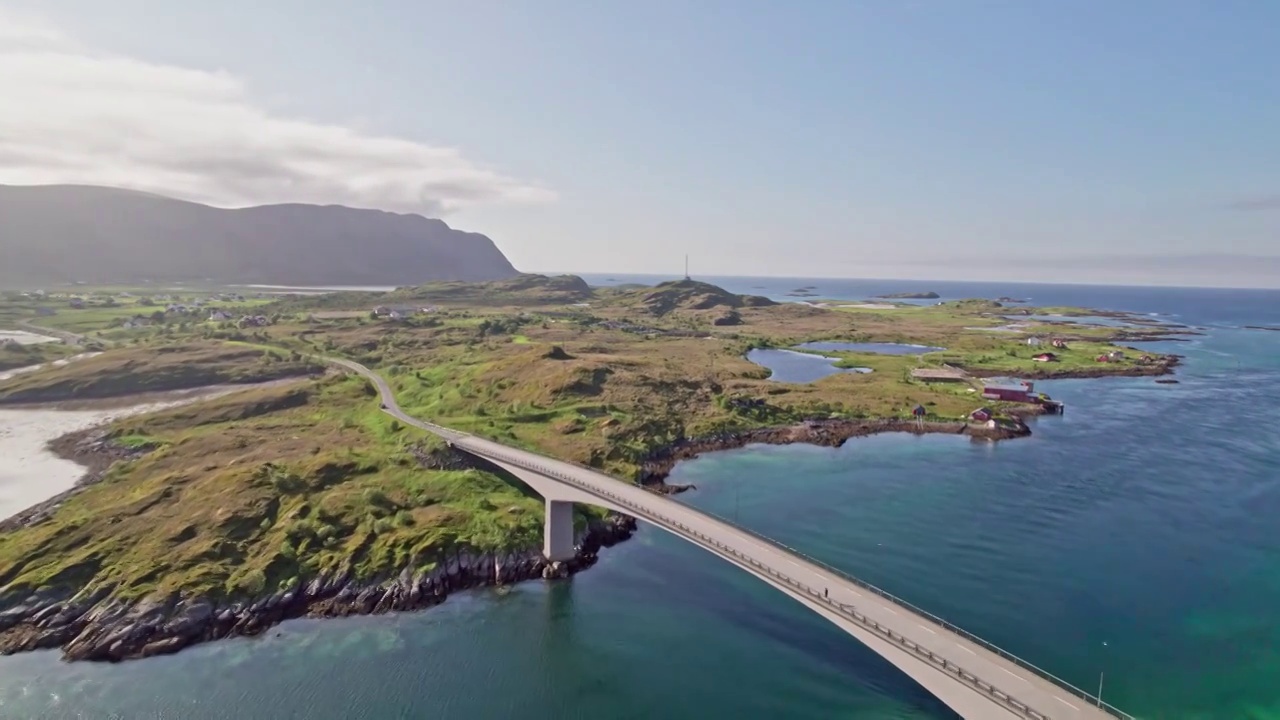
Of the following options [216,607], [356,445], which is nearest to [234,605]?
[216,607]

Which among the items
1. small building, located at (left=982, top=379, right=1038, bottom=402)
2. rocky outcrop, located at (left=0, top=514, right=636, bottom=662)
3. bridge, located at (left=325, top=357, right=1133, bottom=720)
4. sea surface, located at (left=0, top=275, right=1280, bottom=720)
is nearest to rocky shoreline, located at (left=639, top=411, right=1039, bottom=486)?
sea surface, located at (left=0, top=275, right=1280, bottom=720)

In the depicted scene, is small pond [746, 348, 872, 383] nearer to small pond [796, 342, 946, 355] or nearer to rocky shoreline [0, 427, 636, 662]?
small pond [796, 342, 946, 355]

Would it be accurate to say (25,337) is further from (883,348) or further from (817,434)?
(883,348)

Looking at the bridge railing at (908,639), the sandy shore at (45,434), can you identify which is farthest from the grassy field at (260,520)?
the bridge railing at (908,639)

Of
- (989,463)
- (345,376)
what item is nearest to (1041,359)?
(989,463)

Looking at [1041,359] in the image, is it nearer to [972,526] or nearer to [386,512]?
[972,526]

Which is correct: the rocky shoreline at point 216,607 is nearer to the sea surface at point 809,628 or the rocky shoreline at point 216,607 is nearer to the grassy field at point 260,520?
the grassy field at point 260,520
